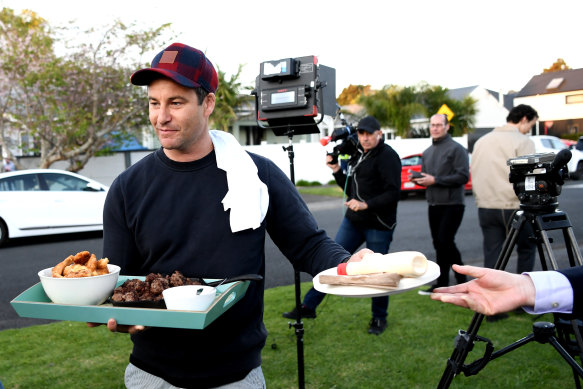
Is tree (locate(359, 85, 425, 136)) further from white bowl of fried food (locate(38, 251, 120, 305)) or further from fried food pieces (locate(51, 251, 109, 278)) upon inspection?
white bowl of fried food (locate(38, 251, 120, 305))

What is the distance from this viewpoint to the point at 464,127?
37031 millimetres

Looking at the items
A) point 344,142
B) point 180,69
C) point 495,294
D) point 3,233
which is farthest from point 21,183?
point 495,294

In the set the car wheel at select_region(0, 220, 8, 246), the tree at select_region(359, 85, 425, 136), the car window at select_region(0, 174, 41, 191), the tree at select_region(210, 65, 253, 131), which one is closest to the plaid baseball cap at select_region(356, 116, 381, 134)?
the car window at select_region(0, 174, 41, 191)

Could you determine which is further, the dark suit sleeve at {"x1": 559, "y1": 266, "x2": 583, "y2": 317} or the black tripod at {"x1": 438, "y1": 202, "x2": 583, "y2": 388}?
the black tripod at {"x1": 438, "y1": 202, "x2": 583, "y2": 388}

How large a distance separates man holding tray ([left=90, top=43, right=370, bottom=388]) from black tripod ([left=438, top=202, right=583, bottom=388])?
1.37 m

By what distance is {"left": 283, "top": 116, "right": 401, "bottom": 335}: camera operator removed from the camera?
5113 mm

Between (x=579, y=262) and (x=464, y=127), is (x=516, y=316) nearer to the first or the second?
(x=579, y=262)

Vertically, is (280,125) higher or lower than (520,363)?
higher

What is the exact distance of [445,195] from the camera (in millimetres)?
5988

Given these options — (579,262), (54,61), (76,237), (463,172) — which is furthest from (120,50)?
(579,262)

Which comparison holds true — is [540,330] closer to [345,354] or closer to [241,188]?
[345,354]

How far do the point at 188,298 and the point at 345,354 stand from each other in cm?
300

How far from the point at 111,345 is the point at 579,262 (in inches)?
150

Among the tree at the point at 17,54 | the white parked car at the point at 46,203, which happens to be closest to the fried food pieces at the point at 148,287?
the white parked car at the point at 46,203
